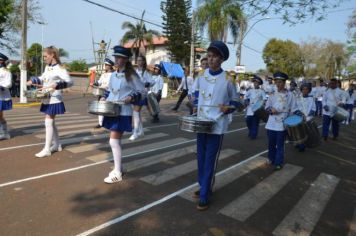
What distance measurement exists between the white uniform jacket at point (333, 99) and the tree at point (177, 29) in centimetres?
4197

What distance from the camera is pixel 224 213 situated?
4.91m

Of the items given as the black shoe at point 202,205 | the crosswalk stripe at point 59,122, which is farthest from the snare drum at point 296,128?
the crosswalk stripe at point 59,122

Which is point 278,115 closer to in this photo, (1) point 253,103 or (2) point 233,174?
(2) point 233,174

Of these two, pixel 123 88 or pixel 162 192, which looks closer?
pixel 162 192

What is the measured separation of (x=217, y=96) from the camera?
5.04 m

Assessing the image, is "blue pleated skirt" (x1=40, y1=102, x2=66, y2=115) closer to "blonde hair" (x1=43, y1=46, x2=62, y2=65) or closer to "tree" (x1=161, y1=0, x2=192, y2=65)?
"blonde hair" (x1=43, y1=46, x2=62, y2=65)

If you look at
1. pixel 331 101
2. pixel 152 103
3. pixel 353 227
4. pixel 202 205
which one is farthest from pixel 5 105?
pixel 331 101

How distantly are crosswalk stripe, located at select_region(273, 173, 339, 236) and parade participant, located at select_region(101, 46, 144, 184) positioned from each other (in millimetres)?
2775

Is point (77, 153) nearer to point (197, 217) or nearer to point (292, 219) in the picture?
point (197, 217)

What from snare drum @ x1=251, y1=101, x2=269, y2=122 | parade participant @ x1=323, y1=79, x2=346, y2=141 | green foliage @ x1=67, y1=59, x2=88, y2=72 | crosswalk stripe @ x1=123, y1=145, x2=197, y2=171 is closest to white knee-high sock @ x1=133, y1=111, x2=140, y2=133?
crosswalk stripe @ x1=123, y1=145, x2=197, y2=171

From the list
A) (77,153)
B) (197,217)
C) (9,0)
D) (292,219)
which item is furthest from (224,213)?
(9,0)

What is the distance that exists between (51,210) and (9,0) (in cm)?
2505

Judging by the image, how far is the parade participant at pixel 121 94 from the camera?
584 centimetres

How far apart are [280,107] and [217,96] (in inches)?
125
